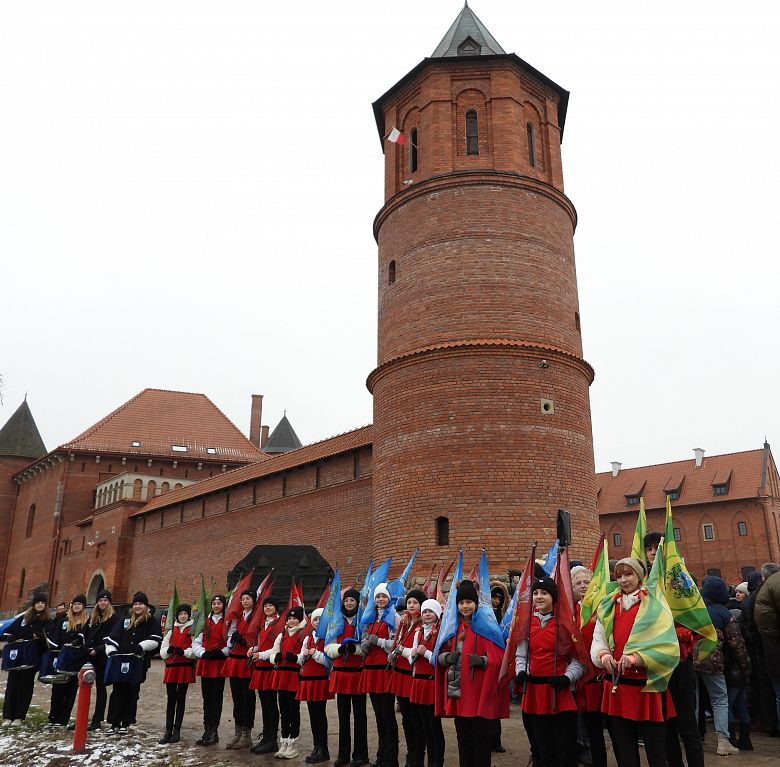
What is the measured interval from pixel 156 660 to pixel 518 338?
1331 centimetres

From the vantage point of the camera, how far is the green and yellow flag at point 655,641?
15.4 feet

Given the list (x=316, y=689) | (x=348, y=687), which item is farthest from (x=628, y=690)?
(x=316, y=689)

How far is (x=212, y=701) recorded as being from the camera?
862cm

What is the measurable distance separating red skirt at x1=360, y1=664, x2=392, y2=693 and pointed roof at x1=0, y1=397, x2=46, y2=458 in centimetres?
4564

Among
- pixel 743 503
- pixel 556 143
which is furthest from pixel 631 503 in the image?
pixel 556 143

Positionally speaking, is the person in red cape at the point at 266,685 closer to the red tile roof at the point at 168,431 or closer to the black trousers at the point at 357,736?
the black trousers at the point at 357,736

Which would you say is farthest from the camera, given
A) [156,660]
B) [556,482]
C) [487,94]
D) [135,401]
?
[135,401]

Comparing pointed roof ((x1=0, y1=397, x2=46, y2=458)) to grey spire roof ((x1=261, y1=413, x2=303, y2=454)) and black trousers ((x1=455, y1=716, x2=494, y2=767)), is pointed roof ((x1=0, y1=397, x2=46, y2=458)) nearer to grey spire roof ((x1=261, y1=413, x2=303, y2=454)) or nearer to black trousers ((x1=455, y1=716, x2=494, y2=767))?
grey spire roof ((x1=261, y1=413, x2=303, y2=454))

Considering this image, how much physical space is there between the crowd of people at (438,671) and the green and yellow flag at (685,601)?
0.26ft

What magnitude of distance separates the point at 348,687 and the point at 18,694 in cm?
516

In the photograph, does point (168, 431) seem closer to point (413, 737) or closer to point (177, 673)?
point (177, 673)

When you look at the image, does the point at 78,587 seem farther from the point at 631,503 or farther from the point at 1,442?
the point at 631,503

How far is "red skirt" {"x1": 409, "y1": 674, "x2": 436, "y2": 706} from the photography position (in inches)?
248

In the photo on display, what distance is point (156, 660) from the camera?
20.2m
